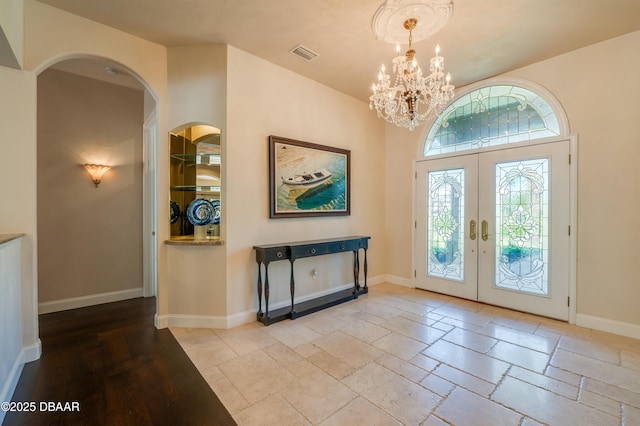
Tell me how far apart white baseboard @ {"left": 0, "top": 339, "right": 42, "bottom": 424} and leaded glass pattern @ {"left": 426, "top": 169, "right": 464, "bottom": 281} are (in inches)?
184

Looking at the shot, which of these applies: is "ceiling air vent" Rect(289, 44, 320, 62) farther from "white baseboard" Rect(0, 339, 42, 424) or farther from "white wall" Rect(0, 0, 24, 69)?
"white baseboard" Rect(0, 339, 42, 424)

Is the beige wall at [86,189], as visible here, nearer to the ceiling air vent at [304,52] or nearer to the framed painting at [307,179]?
the framed painting at [307,179]

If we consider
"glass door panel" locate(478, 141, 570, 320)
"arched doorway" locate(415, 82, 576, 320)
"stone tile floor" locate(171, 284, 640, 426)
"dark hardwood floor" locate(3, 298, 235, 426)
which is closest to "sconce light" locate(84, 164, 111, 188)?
"dark hardwood floor" locate(3, 298, 235, 426)

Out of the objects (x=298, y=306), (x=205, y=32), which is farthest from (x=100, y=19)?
(x=298, y=306)

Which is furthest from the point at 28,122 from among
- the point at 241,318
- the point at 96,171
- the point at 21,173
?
the point at 241,318

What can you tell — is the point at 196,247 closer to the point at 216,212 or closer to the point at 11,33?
the point at 216,212

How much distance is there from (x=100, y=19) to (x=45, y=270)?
3.11 m

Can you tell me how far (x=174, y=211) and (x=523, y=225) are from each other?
4390mm

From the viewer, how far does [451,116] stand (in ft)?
13.9

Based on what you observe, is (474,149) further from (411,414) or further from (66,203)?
(66,203)

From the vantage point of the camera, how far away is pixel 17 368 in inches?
85.6

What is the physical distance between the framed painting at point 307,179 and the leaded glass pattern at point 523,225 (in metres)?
2.13

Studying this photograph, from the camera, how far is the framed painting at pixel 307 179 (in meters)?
3.47

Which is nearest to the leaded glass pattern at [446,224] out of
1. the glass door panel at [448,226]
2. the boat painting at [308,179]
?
the glass door panel at [448,226]
